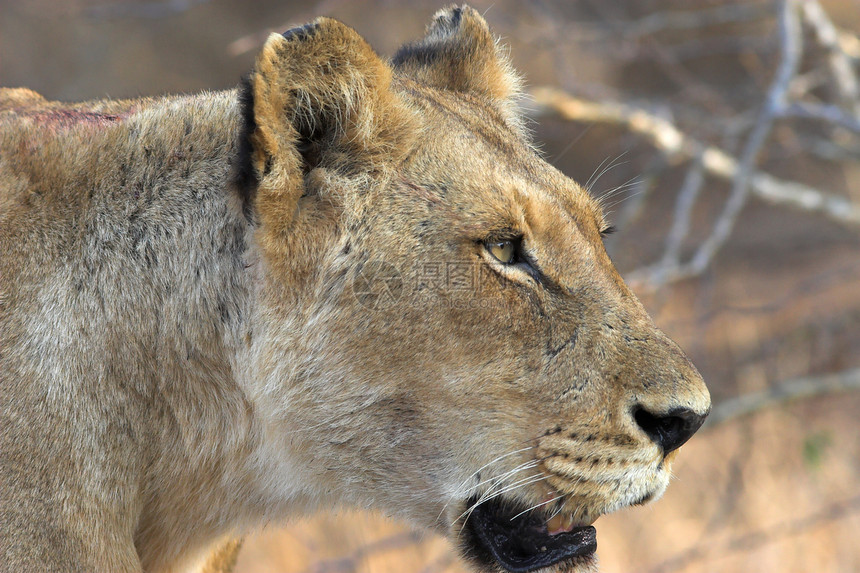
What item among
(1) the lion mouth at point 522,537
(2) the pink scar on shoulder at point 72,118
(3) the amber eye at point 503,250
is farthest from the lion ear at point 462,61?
(1) the lion mouth at point 522,537

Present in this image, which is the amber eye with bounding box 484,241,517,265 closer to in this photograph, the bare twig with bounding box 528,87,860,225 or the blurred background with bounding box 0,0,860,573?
the blurred background with bounding box 0,0,860,573

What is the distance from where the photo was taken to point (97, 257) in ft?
7.23

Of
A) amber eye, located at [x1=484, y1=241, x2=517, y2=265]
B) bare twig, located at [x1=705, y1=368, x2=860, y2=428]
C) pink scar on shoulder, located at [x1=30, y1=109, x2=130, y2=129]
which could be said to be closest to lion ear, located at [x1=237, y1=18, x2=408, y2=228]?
amber eye, located at [x1=484, y1=241, x2=517, y2=265]

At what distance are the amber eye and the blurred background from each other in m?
0.73

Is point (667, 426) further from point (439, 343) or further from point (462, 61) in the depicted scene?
point (462, 61)

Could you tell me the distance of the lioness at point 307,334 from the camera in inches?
84.4

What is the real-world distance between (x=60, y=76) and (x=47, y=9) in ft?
2.40

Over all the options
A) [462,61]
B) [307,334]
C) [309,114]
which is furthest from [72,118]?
[462,61]

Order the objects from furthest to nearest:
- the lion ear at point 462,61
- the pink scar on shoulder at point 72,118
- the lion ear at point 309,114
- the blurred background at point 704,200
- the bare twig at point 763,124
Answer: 1. the blurred background at point 704,200
2. the bare twig at point 763,124
3. the lion ear at point 462,61
4. the pink scar on shoulder at point 72,118
5. the lion ear at point 309,114

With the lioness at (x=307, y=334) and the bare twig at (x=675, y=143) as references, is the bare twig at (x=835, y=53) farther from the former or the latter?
the lioness at (x=307, y=334)

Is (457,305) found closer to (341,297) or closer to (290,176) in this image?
(341,297)

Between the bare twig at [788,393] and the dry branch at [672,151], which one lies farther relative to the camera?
the bare twig at [788,393]

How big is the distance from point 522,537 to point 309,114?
1.22m

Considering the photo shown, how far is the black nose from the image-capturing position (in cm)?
226
